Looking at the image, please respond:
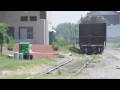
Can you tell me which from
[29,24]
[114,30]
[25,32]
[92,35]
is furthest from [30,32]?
[114,30]

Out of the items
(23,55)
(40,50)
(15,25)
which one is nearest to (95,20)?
(40,50)

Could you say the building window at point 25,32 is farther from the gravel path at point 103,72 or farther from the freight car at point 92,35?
the gravel path at point 103,72

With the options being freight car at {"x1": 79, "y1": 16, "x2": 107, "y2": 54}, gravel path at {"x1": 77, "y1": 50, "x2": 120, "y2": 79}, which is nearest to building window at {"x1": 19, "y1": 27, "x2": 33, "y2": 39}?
freight car at {"x1": 79, "y1": 16, "x2": 107, "y2": 54}

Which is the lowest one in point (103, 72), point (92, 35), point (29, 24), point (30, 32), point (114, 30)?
point (103, 72)

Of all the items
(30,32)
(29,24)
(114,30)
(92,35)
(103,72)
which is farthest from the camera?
(114,30)

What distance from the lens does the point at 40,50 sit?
136 feet

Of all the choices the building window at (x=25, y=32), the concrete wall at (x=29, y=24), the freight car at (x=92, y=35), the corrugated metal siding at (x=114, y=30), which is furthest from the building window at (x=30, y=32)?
the corrugated metal siding at (x=114, y=30)

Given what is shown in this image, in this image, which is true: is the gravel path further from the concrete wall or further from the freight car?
the concrete wall

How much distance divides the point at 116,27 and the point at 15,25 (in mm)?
28317

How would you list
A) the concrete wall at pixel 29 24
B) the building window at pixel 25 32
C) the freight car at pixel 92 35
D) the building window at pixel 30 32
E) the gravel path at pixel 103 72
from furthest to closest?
the building window at pixel 30 32, the building window at pixel 25 32, the concrete wall at pixel 29 24, the freight car at pixel 92 35, the gravel path at pixel 103 72

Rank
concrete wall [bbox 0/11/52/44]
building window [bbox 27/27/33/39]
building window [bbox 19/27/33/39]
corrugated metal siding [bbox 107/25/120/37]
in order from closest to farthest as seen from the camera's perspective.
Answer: concrete wall [bbox 0/11/52/44], building window [bbox 19/27/33/39], building window [bbox 27/27/33/39], corrugated metal siding [bbox 107/25/120/37]

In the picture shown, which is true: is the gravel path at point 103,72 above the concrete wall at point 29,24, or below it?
below

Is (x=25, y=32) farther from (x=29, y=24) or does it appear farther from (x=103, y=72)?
(x=103, y=72)
